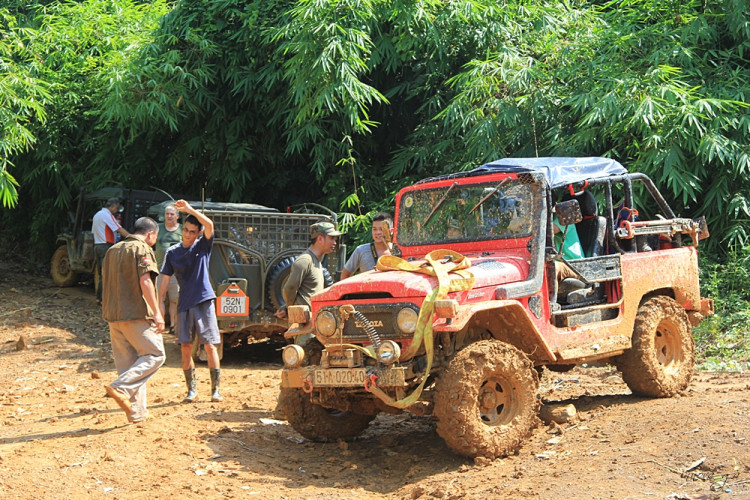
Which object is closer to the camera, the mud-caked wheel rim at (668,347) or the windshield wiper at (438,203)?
the windshield wiper at (438,203)

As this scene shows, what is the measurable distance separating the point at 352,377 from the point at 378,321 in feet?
1.47

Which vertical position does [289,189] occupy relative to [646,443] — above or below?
above

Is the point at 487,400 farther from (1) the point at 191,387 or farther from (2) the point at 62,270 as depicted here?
(2) the point at 62,270

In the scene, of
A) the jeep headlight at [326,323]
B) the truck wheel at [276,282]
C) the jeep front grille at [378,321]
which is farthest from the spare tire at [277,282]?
the jeep front grille at [378,321]

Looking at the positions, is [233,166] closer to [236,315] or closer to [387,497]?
[236,315]

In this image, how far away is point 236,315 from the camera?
9.45 m

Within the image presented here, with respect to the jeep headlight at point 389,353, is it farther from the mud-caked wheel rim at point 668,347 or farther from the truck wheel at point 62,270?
the truck wheel at point 62,270

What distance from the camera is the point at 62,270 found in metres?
15.9

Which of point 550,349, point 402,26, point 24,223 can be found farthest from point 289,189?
point 550,349

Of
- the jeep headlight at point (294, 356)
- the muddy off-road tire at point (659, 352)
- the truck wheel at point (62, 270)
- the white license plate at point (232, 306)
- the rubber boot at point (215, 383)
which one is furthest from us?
the truck wheel at point (62, 270)

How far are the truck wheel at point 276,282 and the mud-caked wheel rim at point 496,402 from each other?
13.5 feet

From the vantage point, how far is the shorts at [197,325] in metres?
7.53

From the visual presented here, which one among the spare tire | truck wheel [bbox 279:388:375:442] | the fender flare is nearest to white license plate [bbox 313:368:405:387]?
the fender flare

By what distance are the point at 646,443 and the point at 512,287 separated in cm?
140
